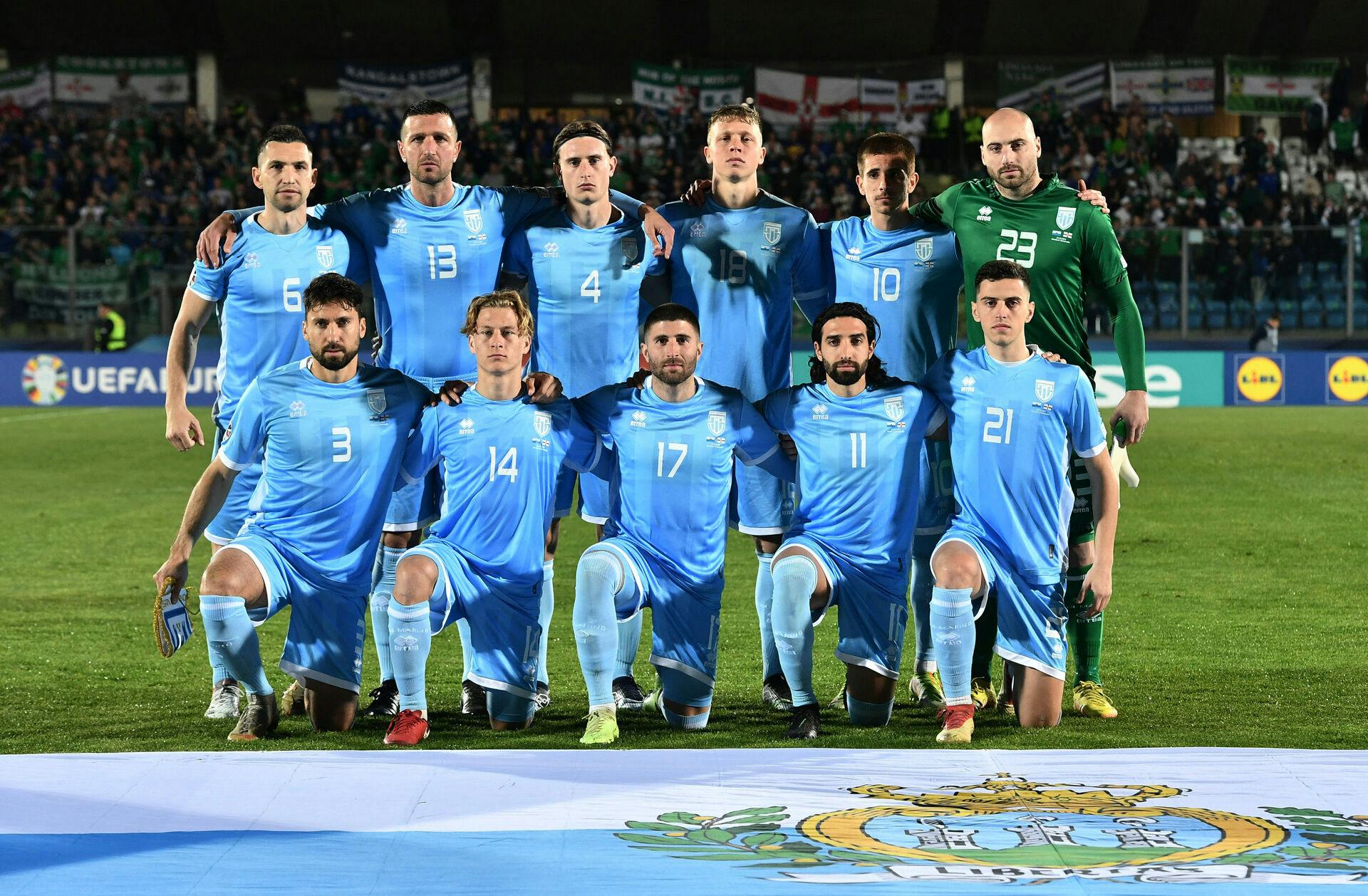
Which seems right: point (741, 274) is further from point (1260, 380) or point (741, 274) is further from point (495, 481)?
point (1260, 380)

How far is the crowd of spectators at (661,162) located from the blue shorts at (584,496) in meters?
18.6

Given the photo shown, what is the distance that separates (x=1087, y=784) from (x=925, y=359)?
187 cm

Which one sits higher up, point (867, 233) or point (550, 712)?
point (867, 233)

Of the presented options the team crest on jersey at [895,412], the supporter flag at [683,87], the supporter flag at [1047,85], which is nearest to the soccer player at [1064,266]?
the team crest on jersey at [895,412]

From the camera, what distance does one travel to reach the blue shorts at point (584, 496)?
5.53 meters

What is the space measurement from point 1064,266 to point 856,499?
3.79 feet

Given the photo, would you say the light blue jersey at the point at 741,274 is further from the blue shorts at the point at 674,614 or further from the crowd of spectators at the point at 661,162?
the crowd of spectators at the point at 661,162

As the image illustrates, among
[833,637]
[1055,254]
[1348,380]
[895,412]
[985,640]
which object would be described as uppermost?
[1055,254]

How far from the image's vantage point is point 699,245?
5809 millimetres

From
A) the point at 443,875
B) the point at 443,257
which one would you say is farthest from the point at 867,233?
the point at 443,875

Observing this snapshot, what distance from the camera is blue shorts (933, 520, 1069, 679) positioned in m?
5.12

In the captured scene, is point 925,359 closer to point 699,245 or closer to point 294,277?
point 699,245

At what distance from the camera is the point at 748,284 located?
19.0 ft

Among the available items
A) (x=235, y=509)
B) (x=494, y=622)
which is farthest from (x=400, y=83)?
(x=494, y=622)
